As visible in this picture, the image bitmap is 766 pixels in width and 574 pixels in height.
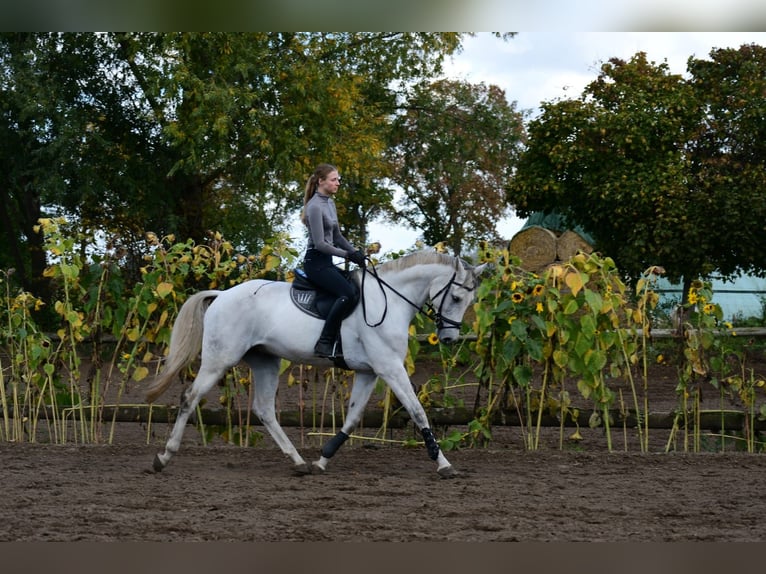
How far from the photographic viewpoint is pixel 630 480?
7371mm

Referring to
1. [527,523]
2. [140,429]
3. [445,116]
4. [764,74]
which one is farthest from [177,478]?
[445,116]

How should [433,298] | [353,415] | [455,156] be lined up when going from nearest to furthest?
[433,298], [353,415], [455,156]

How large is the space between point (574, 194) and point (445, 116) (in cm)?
745

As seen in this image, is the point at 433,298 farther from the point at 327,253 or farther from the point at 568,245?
the point at 568,245

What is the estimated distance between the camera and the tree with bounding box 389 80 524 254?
29.2 meters

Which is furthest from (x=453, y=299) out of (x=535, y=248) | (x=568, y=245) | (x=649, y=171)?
(x=649, y=171)

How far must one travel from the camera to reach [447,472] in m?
7.43

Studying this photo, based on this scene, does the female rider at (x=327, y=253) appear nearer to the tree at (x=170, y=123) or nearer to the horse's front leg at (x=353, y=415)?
the horse's front leg at (x=353, y=415)

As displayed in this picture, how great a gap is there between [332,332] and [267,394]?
82 cm

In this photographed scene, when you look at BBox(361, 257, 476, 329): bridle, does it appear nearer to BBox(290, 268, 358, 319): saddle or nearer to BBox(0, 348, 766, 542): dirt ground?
BBox(290, 268, 358, 319): saddle

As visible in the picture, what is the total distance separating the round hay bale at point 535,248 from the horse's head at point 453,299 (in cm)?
1237

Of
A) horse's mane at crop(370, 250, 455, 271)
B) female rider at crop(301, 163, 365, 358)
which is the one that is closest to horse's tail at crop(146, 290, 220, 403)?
female rider at crop(301, 163, 365, 358)

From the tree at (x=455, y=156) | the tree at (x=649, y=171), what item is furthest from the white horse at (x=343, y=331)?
the tree at (x=455, y=156)

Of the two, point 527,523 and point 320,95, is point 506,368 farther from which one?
point 320,95
